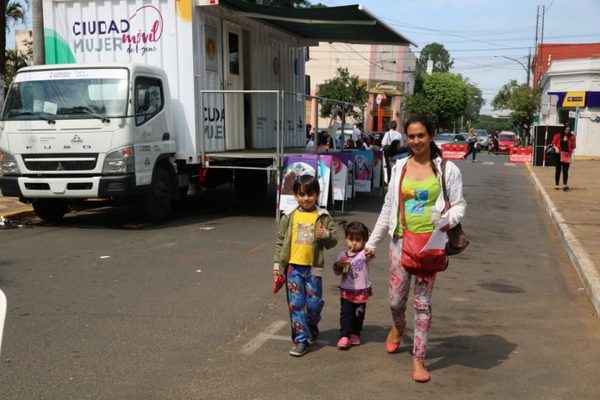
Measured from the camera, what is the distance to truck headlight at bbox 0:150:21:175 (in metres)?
9.51

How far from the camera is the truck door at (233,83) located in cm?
1177

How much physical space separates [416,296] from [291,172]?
6.37 metres

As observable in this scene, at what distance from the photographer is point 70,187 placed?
30.5ft

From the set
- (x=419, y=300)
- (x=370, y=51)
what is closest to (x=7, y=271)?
(x=419, y=300)

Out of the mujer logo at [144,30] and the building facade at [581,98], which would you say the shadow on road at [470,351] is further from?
the building facade at [581,98]

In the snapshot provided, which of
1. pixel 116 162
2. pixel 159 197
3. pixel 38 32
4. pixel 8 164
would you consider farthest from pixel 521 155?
pixel 8 164

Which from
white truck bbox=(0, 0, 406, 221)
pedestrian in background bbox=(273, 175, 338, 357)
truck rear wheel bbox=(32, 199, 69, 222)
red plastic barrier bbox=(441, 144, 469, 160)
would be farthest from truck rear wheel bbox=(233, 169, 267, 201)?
red plastic barrier bbox=(441, 144, 469, 160)

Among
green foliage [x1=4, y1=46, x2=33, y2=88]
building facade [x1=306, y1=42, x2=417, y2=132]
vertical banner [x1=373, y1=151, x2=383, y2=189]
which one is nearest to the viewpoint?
vertical banner [x1=373, y1=151, x2=383, y2=189]

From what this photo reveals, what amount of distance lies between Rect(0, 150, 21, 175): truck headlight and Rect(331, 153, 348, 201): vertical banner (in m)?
5.20

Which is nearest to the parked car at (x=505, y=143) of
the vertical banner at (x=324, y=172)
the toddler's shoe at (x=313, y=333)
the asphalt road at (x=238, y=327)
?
the vertical banner at (x=324, y=172)

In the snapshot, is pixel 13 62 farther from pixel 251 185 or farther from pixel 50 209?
pixel 50 209

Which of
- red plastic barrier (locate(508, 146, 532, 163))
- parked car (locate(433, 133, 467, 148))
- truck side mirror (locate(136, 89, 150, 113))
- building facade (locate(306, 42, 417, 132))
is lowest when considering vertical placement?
red plastic barrier (locate(508, 146, 532, 163))

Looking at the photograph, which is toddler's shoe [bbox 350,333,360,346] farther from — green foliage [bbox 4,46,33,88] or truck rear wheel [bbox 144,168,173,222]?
green foliage [bbox 4,46,33,88]

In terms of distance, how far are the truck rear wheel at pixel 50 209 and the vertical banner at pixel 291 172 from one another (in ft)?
12.5
